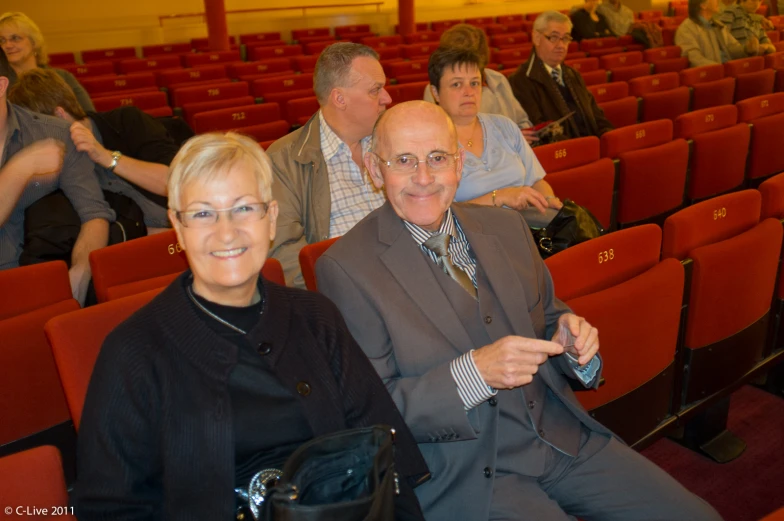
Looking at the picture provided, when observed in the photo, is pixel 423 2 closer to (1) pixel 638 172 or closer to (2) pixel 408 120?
(1) pixel 638 172

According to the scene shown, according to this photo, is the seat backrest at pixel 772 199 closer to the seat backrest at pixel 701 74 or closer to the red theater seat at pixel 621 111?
the red theater seat at pixel 621 111

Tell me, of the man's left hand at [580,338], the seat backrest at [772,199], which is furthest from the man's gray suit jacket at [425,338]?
the seat backrest at [772,199]

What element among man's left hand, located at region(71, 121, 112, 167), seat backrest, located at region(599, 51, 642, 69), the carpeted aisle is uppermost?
seat backrest, located at region(599, 51, 642, 69)

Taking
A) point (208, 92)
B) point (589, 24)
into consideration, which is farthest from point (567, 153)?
point (589, 24)

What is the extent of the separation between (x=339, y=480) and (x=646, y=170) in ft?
10.3

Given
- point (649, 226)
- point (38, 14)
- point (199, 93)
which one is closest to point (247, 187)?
point (649, 226)

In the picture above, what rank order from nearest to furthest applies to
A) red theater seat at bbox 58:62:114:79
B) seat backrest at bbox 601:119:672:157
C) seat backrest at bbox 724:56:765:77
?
1. seat backrest at bbox 601:119:672:157
2. seat backrest at bbox 724:56:765:77
3. red theater seat at bbox 58:62:114:79

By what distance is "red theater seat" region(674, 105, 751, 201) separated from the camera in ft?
13.9

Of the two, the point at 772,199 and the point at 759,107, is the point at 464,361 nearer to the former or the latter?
the point at 772,199

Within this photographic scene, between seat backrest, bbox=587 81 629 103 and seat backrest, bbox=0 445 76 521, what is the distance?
5411mm

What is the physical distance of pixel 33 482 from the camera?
126cm

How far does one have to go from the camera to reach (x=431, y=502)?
5.38ft

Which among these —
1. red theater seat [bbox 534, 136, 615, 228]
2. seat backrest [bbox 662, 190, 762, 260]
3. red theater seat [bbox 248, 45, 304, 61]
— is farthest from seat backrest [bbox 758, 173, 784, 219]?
red theater seat [bbox 248, 45, 304, 61]

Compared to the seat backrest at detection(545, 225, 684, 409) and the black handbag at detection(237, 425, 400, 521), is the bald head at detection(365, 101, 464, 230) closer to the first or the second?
the seat backrest at detection(545, 225, 684, 409)
